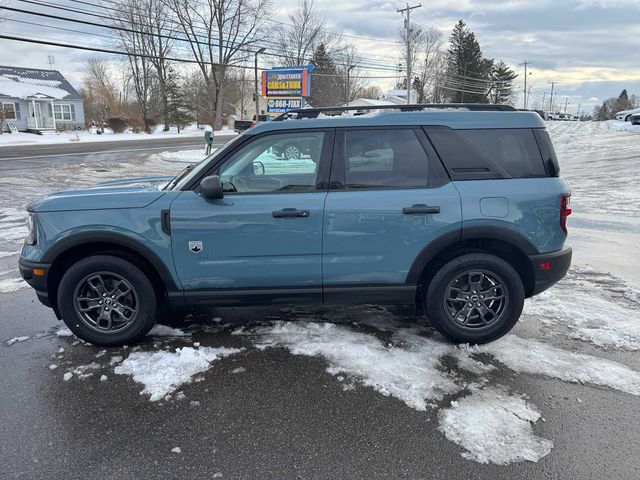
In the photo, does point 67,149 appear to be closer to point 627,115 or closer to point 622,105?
point 627,115

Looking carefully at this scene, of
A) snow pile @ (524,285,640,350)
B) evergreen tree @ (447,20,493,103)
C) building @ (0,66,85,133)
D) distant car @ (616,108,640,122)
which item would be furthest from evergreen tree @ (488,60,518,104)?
snow pile @ (524,285,640,350)

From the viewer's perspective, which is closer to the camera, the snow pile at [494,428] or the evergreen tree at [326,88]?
the snow pile at [494,428]

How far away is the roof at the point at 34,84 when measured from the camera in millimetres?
46125

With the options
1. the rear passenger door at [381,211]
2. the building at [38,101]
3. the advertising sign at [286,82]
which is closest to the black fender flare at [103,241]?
the rear passenger door at [381,211]

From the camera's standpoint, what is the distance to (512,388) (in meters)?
3.45

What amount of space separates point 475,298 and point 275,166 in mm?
1985

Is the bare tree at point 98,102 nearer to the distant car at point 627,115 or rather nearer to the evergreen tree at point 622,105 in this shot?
the distant car at point 627,115

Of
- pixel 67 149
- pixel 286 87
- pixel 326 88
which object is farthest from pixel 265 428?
pixel 326 88

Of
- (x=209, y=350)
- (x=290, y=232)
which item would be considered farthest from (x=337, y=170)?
(x=209, y=350)

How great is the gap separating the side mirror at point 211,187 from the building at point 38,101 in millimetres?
46376

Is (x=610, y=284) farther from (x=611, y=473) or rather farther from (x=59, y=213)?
(x=59, y=213)

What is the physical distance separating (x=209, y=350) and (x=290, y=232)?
118 centimetres

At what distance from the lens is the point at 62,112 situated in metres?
50.2

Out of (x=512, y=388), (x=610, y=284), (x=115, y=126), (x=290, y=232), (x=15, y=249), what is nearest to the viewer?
(x=512, y=388)
